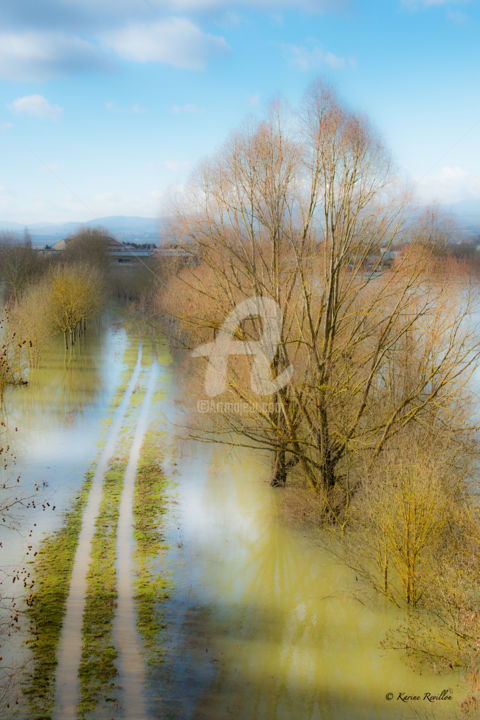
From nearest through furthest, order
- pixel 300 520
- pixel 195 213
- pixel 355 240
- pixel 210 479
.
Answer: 1. pixel 355 240
2. pixel 300 520
3. pixel 195 213
4. pixel 210 479

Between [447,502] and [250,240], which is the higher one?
[250,240]

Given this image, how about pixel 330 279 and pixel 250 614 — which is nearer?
pixel 250 614

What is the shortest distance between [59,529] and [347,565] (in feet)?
19.4

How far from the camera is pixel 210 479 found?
15.7 m

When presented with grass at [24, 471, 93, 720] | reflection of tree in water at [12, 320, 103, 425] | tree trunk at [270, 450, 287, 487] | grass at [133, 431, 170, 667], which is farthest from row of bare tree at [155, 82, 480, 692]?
reflection of tree in water at [12, 320, 103, 425]

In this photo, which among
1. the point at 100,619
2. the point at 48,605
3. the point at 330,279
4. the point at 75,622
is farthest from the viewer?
the point at 330,279

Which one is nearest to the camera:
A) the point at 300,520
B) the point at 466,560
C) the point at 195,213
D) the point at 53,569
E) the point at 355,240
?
the point at 466,560

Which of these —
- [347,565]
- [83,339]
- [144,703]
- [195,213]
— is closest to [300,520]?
[347,565]

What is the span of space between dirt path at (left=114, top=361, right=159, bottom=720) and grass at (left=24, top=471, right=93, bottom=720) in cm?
88

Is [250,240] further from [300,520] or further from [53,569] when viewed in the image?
[53,569]

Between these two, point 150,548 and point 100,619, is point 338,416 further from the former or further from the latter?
point 100,619

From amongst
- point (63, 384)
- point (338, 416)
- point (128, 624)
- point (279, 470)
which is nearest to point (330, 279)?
point (338, 416)

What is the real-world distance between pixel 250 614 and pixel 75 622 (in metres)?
2.79

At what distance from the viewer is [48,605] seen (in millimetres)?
9852
